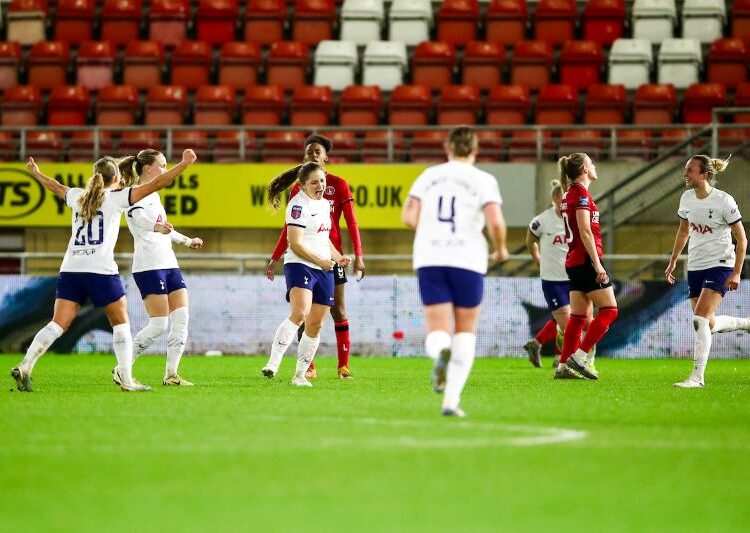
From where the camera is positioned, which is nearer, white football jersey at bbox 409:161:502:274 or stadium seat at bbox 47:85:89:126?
white football jersey at bbox 409:161:502:274

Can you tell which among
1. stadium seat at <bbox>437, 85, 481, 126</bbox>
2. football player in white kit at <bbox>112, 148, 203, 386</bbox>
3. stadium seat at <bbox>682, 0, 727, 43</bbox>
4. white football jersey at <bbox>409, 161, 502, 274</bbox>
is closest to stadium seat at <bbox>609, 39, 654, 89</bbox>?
stadium seat at <bbox>682, 0, 727, 43</bbox>

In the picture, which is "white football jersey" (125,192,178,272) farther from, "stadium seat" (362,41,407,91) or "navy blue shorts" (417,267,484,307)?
"stadium seat" (362,41,407,91)

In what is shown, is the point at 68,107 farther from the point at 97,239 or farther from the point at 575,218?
the point at 97,239

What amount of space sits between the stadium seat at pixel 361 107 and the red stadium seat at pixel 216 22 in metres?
3.87

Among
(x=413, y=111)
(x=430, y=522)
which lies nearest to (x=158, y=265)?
(x=430, y=522)

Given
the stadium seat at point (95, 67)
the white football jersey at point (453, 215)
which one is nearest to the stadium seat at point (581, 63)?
the stadium seat at point (95, 67)

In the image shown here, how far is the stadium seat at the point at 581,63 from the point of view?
23531 mm

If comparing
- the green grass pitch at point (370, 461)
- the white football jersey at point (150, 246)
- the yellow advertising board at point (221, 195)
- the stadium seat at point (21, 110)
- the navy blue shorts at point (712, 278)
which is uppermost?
the stadium seat at point (21, 110)

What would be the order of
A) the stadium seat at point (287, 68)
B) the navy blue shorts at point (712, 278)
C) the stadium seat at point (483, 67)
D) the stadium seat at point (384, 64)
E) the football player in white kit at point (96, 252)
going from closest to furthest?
the football player in white kit at point (96, 252), the navy blue shorts at point (712, 278), the stadium seat at point (483, 67), the stadium seat at point (384, 64), the stadium seat at point (287, 68)

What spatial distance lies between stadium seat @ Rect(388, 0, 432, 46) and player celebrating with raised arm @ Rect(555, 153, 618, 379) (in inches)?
503

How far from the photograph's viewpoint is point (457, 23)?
25.3 metres

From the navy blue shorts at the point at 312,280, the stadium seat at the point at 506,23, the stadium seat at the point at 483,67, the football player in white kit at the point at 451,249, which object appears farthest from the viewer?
the stadium seat at the point at 506,23

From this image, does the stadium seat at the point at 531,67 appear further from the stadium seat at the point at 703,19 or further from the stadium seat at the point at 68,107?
the stadium seat at the point at 68,107

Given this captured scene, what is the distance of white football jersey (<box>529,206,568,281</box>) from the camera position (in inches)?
595
